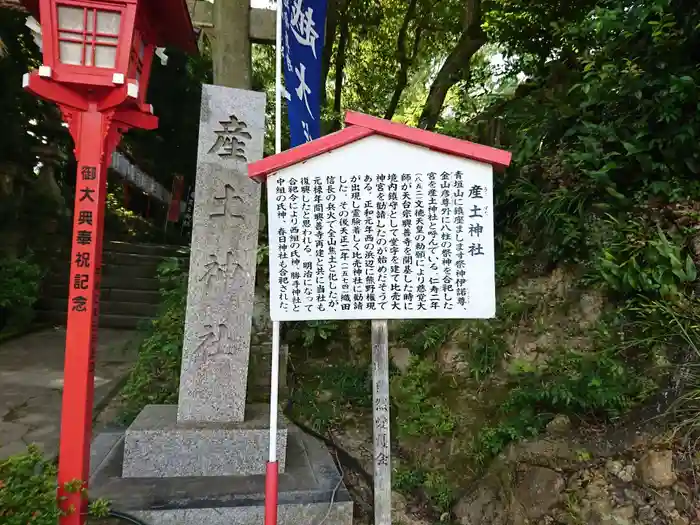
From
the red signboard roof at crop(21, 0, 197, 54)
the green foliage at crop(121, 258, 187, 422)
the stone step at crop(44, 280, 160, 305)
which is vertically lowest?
the green foliage at crop(121, 258, 187, 422)

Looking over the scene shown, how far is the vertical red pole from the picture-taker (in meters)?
2.69

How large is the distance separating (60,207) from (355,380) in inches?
326

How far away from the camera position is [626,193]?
13.6 feet

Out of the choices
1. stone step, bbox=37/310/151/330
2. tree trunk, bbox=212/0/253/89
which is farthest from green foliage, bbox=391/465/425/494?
stone step, bbox=37/310/151/330

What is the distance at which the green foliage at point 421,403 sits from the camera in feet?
13.1

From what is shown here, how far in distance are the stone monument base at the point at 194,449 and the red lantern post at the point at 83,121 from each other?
0.56 metres

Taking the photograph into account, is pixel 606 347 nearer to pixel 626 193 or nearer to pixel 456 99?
pixel 626 193

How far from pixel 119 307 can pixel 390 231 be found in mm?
8447

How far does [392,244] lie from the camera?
88.3 inches

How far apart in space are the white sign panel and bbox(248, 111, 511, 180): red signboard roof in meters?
0.03

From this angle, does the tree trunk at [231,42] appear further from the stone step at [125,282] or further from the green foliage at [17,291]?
the stone step at [125,282]

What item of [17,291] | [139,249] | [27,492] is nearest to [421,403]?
[27,492]

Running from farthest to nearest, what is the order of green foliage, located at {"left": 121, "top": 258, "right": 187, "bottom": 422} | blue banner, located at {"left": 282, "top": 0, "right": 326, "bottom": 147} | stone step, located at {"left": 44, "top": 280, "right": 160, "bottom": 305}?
stone step, located at {"left": 44, "top": 280, "right": 160, "bottom": 305} < green foliage, located at {"left": 121, "top": 258, "right": 187, "bottom": 422} < blue banner, located at {"left": 282, "top": 0, "right": 326, "bottom": 147}

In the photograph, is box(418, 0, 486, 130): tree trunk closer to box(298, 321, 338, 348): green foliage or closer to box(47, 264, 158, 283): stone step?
box(298, 321, 338, 348): green foliage
